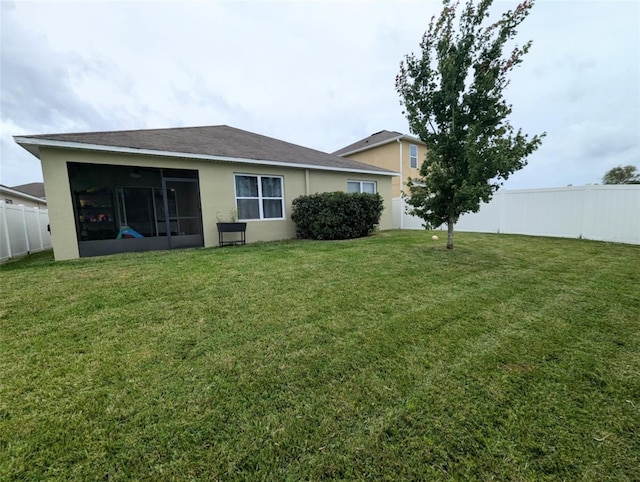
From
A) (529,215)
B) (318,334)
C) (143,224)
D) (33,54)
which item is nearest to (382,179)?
(529,215)

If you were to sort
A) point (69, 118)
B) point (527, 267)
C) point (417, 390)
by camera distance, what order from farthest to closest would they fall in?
1. point (69, 118)
2. point (527, 267)
3. point (417, 390)

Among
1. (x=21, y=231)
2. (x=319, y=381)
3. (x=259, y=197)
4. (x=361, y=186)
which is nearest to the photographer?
(x=319, y=381)

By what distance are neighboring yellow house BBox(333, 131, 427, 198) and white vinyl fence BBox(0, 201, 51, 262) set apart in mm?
17392

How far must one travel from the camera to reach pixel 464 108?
637cm

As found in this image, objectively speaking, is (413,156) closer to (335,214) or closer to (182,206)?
(335,214)

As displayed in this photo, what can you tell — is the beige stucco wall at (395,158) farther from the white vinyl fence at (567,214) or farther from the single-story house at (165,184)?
the single-story house at (165,184)

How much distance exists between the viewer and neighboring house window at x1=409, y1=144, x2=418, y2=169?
18.8 m

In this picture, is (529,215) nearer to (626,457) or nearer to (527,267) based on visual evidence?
(527,267)

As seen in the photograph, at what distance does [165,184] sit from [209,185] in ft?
4.29

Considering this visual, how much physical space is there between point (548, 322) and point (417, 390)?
90.9 inches

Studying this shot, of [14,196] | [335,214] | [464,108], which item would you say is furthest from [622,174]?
[14,196]

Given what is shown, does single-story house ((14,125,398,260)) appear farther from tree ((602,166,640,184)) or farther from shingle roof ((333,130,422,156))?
tree ((602,166,640,184))

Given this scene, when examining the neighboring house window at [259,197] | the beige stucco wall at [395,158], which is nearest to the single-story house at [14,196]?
the neighboring house window at [259,197]

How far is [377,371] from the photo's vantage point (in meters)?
2.30
